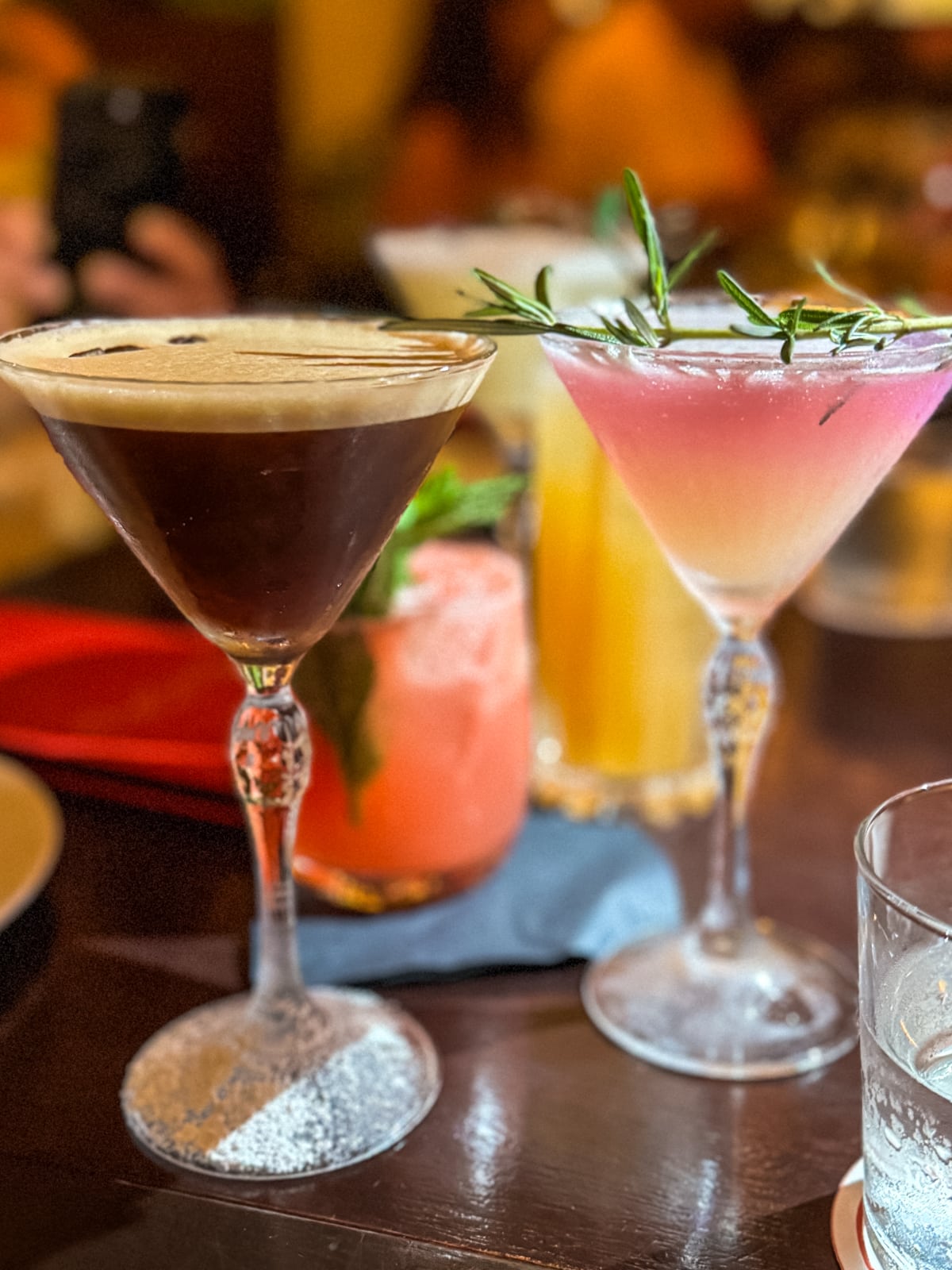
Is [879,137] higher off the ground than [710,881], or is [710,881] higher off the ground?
[879,137]

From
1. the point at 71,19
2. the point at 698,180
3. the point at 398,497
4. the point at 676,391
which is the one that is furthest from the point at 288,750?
the point at 71,19

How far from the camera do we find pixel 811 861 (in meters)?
0.82

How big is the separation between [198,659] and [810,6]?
7.39ft

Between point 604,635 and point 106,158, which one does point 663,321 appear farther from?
point 106,158

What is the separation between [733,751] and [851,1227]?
10.7 inches

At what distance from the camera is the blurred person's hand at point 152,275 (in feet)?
6.54

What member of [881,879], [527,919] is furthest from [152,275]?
[881,879]

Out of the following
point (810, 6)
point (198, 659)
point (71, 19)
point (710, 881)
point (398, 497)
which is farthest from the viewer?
point (71, 19)

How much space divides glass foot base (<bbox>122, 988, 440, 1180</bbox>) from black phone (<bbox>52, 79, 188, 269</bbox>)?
4.97 ft

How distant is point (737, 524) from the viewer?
2.17 ft

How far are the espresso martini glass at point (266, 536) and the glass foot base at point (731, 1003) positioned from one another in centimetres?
11

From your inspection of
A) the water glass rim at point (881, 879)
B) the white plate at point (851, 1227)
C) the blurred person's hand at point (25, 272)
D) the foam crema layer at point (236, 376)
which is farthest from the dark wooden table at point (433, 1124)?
the blurred person's hand at point (25, 272)

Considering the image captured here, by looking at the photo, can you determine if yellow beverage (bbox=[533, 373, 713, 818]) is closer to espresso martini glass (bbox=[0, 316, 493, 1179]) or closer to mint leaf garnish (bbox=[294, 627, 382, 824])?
mint leaf garnish (bbox=[294, 627, 382, 824])

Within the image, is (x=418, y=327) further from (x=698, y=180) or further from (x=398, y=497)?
(x=698, y=180)
